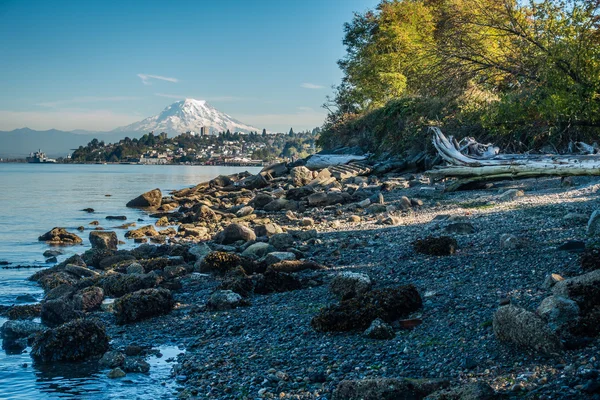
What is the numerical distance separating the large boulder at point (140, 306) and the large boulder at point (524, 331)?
604cm

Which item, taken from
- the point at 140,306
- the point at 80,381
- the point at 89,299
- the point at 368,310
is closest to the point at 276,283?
the point at 140,306

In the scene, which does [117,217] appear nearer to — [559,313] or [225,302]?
[225,302]

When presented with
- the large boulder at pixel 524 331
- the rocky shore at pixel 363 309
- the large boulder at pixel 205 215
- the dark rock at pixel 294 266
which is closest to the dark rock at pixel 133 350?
the rocky shore at pixel 363 309

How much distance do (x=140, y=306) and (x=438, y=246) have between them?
222 inches

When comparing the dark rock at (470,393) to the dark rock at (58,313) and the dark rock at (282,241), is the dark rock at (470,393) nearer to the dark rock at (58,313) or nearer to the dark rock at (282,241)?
the dark rock at (58,313)

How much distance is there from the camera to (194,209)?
89.4 feet

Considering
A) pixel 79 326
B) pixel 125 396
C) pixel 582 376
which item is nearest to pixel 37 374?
pixel 79 326

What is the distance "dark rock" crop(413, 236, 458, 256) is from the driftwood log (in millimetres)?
3478

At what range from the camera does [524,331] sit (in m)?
5.68

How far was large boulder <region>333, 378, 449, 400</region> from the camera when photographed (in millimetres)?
5113

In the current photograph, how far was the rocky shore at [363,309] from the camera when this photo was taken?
5.59m

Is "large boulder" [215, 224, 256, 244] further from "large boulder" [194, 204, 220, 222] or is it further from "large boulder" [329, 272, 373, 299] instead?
"large boulder" [329, 272, 373, 299]

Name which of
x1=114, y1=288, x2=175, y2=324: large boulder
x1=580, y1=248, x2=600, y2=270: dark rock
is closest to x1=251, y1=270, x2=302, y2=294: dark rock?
x1=114, y1=288, x2=175, y2=324: large boulder

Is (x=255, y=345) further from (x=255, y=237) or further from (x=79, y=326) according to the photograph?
(x=255, y=237)
